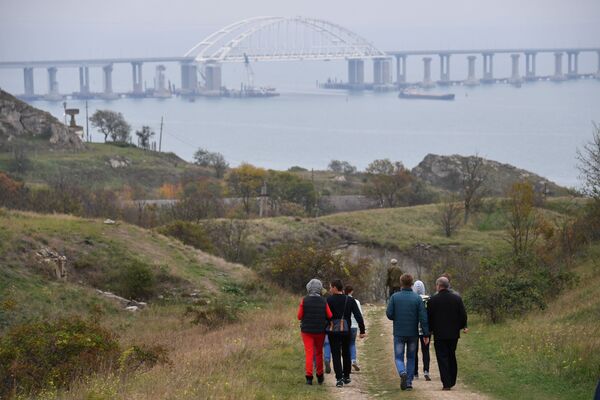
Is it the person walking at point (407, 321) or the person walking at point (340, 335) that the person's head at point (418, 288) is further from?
the person walking at point (407, 321)

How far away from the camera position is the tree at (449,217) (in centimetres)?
5232

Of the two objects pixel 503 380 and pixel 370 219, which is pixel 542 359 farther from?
pixel 370 219

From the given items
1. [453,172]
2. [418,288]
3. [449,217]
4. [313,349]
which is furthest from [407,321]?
[453,172]

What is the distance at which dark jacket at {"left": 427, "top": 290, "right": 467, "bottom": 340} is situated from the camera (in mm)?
12688

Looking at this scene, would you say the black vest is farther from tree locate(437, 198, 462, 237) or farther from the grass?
tree locate(437, 198, 462, 237)

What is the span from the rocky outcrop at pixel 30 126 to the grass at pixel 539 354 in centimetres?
7061

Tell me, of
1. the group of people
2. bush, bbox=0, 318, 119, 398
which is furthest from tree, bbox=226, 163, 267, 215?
the group of people

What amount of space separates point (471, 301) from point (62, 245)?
493 inches

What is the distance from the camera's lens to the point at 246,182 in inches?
2758

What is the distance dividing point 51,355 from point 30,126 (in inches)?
2938

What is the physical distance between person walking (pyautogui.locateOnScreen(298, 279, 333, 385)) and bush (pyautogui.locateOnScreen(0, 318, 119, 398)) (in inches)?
106

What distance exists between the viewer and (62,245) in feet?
91.0

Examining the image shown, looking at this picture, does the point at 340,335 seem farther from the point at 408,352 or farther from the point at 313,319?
the point at 408,352

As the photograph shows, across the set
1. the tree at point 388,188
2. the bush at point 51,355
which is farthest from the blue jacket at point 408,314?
the tree at point 388,188
